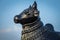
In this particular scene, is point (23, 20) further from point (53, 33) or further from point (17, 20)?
point (53, 33)

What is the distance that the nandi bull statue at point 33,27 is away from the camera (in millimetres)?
6934

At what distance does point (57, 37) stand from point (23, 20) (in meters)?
1.03

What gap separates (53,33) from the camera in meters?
6.98

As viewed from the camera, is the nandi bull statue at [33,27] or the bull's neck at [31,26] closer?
the nandi bull statue at [33,27]

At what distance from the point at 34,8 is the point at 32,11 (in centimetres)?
10

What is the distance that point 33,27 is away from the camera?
7.06 metres

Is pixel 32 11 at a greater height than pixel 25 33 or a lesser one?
greater

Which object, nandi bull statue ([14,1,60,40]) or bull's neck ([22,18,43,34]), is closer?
nandi bull statue ([14,1,60,40])

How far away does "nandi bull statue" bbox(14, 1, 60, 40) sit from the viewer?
6934 mm

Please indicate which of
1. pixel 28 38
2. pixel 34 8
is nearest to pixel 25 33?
pixel 28 38

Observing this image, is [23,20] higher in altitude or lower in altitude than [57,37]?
higher

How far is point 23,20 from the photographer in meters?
7.13

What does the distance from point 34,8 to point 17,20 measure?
57 centimetres

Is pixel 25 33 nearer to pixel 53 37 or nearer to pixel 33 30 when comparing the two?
pixel 33 30
